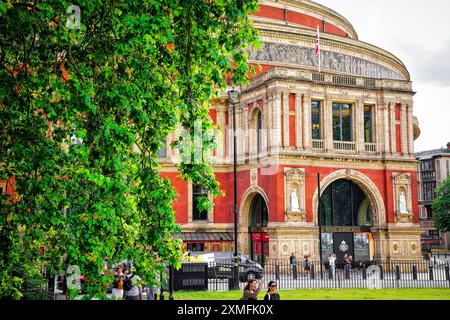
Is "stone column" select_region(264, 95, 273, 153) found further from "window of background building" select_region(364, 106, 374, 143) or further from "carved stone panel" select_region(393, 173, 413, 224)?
"carved stone panel" select_region(393, 173, 413, 224)

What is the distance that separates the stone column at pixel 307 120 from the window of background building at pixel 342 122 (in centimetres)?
274

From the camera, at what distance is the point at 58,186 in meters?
9.95

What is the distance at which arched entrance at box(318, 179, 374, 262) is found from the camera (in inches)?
1491

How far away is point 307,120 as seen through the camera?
36750 millimetres

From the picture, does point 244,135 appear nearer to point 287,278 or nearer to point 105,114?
point 287,278

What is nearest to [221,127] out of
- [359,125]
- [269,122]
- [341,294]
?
[269,122]

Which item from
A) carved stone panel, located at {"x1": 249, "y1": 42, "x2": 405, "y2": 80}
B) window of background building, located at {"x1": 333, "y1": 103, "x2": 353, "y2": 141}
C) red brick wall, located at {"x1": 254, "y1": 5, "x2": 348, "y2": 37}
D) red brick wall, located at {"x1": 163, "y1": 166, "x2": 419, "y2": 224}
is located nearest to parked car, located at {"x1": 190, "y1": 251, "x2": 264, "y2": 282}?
red brick wall, located at {"x1": 163, "y1": 166, "x2": 419, "y2": 224}

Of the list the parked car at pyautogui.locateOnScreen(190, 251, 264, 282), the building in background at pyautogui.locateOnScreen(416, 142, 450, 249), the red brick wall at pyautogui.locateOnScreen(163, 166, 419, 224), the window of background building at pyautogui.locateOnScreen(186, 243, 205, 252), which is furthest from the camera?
the building in background at pyautogui.locateOnScreen(416, 142, 450, 249)

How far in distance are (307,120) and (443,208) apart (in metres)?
35.8

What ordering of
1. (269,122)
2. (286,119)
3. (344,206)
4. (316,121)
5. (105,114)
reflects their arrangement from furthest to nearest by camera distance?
(344,206) < (316,121) < (269,122) < (286,119) < (105,114)

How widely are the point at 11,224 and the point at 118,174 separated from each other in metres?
2.67

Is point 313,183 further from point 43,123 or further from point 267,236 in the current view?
point 43,123

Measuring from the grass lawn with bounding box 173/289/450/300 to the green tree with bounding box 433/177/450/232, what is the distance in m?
43.7

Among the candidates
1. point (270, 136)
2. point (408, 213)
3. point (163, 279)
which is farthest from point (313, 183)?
point (163, 279)
